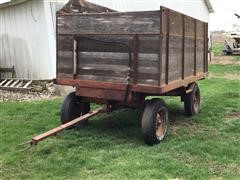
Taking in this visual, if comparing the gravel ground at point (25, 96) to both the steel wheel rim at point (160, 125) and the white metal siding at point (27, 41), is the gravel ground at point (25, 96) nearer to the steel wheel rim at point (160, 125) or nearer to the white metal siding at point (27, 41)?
the white metal siding at point (27, 41)

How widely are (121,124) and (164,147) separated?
1601 mm

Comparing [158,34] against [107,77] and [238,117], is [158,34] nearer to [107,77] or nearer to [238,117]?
[107,77]

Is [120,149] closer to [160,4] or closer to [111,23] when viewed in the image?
[111,23]

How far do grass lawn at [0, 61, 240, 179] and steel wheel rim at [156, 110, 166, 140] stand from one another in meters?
0.14

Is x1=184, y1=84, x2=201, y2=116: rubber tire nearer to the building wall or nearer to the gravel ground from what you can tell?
the gravel ground

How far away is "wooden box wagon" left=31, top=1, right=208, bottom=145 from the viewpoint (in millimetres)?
6012

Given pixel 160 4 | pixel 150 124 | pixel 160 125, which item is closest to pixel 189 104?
pixel 160 125

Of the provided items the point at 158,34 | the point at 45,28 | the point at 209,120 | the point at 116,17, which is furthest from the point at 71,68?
the point at 45,28

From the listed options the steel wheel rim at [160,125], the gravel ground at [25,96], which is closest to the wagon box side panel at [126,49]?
the steel wheel rim at [160,125]

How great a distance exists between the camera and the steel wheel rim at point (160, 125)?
21.2 ft

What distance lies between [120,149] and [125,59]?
1.35 metres

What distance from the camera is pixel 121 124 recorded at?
7574 millimetres

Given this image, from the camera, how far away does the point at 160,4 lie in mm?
17500

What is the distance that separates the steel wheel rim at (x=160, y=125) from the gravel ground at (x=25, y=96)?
189 inches
